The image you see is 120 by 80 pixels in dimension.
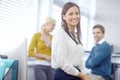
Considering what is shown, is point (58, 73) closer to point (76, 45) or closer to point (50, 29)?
point (76, 45)

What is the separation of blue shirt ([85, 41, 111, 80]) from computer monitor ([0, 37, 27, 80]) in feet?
4.22

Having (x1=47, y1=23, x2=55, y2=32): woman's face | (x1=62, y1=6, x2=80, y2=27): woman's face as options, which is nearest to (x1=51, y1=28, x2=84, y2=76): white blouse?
(x1=62, y1=6, x2=80, y2=27): woman's face

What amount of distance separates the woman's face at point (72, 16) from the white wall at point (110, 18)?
3.08m

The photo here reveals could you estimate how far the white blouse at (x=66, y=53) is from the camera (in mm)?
1774

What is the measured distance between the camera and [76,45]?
1.83 metres

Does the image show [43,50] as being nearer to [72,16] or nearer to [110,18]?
[72,16]

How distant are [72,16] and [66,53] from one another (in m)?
0.35

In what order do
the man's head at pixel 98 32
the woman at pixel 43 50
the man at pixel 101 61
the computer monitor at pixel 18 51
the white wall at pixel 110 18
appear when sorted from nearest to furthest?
the computer monitor at pixel 18 51
the man at pixel 101 61
the woman at pixel 43 50
the man's head at pixel 98 32
the white wall at pixel 110 18

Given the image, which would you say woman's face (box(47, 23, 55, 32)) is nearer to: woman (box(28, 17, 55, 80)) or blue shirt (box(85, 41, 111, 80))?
woman (box(28, 17, 55, 80))

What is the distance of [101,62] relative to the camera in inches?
98.6

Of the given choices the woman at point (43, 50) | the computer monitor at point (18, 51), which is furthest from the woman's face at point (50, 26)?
the computer monitor at point (18, 51)

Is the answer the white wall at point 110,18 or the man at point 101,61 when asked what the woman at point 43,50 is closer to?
the man at point 101,61

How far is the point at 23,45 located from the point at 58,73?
519 mm

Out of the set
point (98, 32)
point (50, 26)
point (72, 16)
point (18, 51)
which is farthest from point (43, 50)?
point (18, 51)
